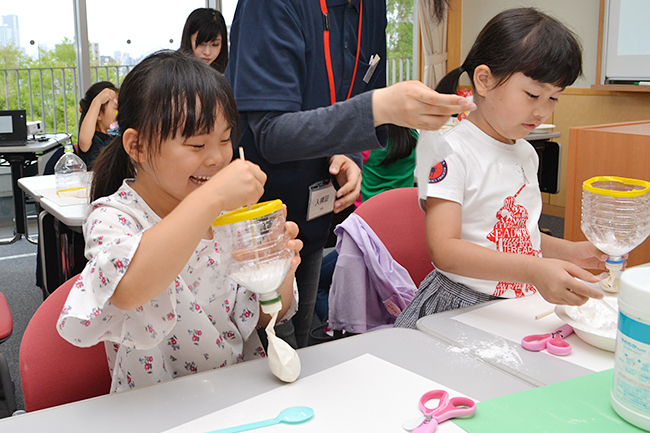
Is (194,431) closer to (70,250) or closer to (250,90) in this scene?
(250,90)

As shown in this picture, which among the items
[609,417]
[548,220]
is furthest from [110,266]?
[548,220]

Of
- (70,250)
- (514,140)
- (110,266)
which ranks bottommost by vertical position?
(70,250)

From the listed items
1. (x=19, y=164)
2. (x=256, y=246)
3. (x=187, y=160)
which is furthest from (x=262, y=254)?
(x=19, y=164)

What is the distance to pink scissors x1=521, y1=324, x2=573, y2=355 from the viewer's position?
0.94 meters

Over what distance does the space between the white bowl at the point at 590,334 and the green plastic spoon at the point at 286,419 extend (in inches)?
19.8

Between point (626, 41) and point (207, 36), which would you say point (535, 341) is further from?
point (626, 41)

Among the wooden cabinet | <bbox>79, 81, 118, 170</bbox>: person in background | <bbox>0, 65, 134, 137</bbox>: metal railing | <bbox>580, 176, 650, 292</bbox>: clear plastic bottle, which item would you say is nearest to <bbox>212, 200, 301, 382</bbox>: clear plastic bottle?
<bbox>580, 176, 650, 292</bbox>: clear plastic bottle

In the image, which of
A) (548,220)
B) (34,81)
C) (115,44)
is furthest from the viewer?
(34,81)

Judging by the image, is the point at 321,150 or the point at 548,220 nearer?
the point at 321,150

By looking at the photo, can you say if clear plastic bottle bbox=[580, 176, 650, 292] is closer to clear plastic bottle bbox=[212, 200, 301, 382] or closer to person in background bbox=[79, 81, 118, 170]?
clear plastic bottle bbox=[212, 200, 301, 382]

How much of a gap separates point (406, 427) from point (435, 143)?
52 centimetres

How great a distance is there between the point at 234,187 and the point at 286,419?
0.32m

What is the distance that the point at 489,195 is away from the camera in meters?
1.37

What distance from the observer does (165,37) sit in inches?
223
